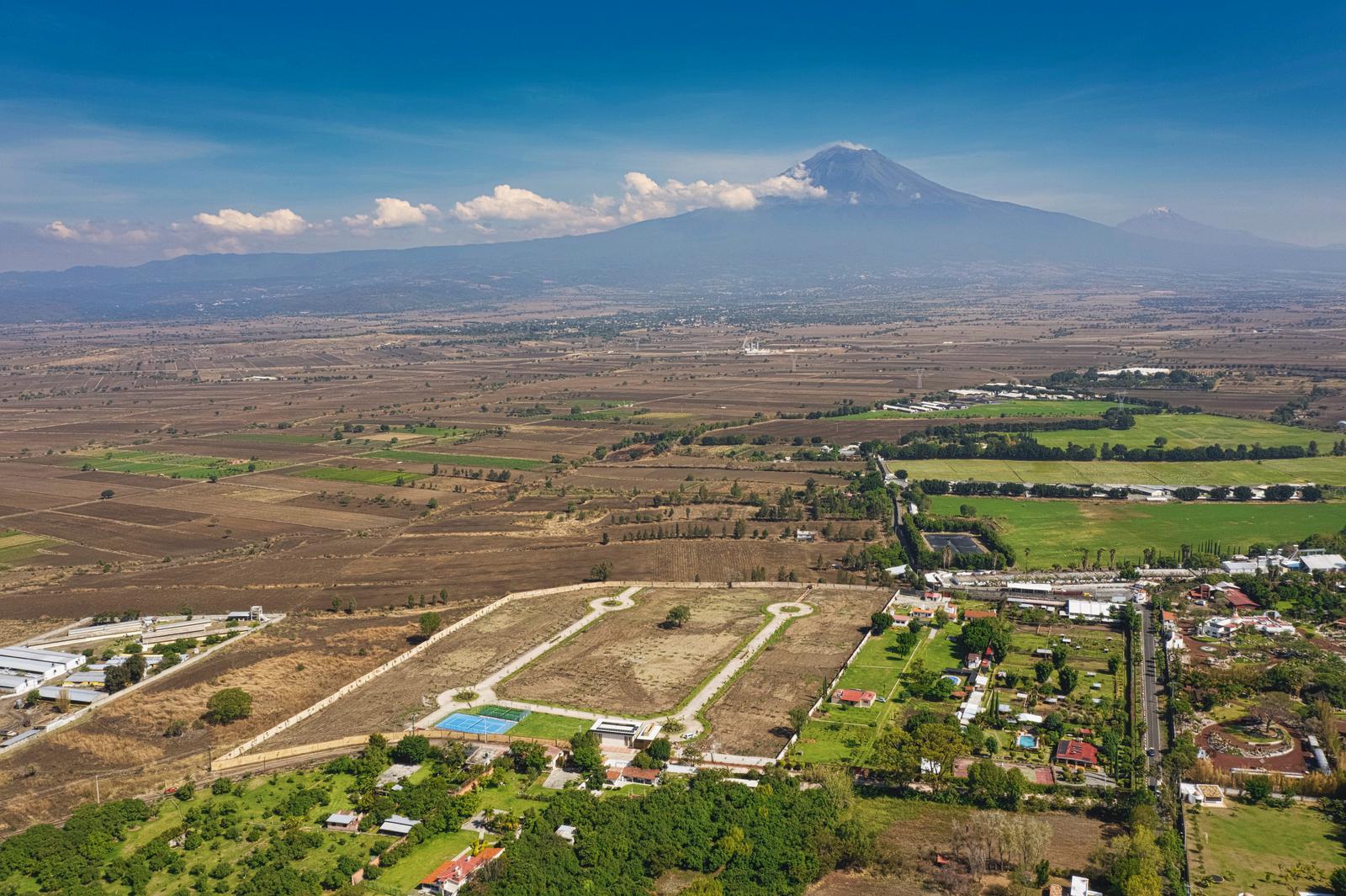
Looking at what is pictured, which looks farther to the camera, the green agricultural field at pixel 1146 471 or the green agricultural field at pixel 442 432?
A: the green agricultural field at pixel 442 432

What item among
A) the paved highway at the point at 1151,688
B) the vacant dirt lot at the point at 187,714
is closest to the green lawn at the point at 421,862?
the vacant dirt lot at the point at 187,714

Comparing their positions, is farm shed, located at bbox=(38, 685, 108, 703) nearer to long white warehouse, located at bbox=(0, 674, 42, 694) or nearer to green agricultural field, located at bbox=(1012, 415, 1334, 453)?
long white warehouse, located at bbox=(0, 674, 42, 694)

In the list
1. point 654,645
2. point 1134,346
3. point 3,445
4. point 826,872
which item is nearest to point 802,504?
point 654,645

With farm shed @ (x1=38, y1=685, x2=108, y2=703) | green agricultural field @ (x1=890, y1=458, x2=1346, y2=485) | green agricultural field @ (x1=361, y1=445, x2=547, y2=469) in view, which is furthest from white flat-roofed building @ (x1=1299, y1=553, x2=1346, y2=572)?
farm shed @ (x1=38, y1=685, x2=108, y2=703)

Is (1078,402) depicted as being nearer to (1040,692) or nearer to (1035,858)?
(1040,692)

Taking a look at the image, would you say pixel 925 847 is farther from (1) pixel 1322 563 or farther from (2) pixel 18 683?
(1) pixel 1322 563

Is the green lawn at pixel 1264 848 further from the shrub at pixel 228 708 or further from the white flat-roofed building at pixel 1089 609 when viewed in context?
the shrub at pixel 228 708
